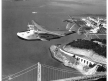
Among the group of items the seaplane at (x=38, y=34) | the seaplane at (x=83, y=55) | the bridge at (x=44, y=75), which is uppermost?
the seaplane at (x=38, y=34)

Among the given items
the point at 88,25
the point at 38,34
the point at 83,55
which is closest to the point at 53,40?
the point at 38,34

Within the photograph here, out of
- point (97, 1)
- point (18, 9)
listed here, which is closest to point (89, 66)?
point (97, 1)

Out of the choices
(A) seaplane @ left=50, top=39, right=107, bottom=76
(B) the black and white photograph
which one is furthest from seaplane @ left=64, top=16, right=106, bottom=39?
(A) seaplane @ left=50, top=39, right=107, bottom=76

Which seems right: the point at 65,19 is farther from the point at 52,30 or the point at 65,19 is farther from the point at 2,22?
the point at 2,22

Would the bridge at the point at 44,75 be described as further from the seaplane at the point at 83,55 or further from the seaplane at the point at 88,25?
the seaplane at the point at 88,25

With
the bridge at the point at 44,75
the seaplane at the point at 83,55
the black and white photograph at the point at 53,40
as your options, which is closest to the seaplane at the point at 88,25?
the black and white photograph at the point at 53,40

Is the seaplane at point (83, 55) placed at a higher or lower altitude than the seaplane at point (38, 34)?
lower
